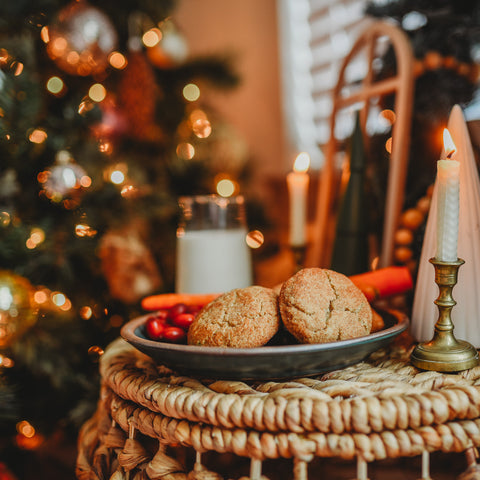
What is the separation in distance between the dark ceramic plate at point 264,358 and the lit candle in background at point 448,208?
119 mm

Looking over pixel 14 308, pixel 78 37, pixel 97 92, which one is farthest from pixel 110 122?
pixel 14 308

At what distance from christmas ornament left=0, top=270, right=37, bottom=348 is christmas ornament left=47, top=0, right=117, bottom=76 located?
57 cm

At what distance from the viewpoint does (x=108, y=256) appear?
1.29 m

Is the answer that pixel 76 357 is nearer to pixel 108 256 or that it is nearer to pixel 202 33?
pixel 108 256

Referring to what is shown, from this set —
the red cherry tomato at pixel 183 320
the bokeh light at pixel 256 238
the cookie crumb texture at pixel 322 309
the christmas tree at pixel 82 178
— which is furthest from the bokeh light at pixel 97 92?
the cookie crumb texture at pixel 322 309

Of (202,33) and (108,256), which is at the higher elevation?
(202,33)

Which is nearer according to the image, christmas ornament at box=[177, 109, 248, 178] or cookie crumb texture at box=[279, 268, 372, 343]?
cookie crumb texture at box=[279, 268, 372, 343]

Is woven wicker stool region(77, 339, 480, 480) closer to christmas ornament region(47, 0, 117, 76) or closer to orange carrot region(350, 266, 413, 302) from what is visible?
orange carrot region(350, 266, 413, 302)

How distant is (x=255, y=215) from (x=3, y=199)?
80 cm

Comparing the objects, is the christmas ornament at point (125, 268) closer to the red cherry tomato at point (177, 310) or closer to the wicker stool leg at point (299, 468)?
the red cherry tomato at point (177, 310)

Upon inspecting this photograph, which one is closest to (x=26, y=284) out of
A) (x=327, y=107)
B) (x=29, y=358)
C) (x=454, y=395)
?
(x=29, y=358)

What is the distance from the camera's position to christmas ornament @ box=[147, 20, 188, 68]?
1.37 m

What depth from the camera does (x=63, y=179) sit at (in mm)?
1042

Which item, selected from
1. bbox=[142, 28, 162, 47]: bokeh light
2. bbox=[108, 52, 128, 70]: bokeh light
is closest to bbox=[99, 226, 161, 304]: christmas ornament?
bbox=[108, 52, 128, 70]: bokeh light
